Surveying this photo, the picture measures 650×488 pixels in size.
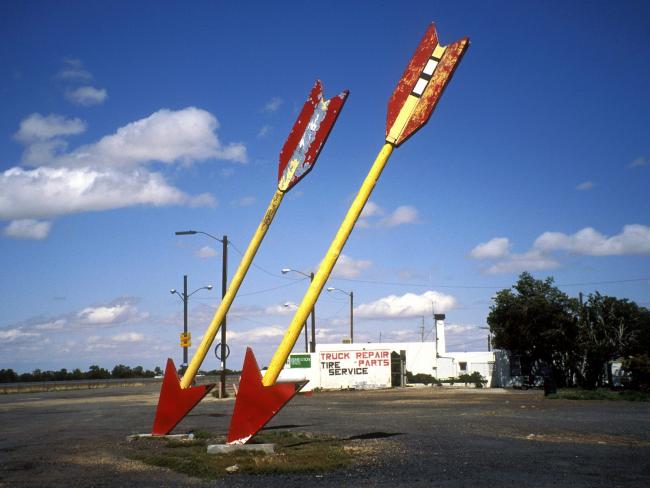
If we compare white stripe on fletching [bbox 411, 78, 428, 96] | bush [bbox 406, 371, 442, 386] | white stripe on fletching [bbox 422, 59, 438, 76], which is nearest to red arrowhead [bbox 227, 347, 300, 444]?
white stripe on fletching [bbox 411, 78, 428, 96]

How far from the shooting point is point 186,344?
3694cm

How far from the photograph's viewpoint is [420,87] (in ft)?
34.0

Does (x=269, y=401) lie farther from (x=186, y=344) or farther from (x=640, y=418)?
(x=186, y=344)

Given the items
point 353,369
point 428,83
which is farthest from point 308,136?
point 353,369

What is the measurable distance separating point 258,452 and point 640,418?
38.7 feet

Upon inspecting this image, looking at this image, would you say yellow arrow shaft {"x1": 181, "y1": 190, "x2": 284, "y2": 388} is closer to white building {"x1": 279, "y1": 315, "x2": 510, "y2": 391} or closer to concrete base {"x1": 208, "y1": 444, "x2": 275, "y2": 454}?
concrete base {"x1": 208, "y1": 444, "x2": 275, "y2": 454}

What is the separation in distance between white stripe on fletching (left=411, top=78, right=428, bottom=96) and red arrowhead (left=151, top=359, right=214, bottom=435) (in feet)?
21.6

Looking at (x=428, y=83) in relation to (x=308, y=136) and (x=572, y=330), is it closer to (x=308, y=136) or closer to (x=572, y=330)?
(x=308, y=136)

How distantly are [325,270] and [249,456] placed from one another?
299 cm

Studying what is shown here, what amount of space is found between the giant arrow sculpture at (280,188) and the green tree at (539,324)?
28395mm

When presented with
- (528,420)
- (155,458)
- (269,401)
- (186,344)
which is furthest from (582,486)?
(186,344)

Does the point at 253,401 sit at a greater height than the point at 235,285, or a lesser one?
lesser

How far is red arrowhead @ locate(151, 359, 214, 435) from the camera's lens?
12.6 m

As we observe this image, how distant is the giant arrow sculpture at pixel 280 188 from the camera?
11.1 m
